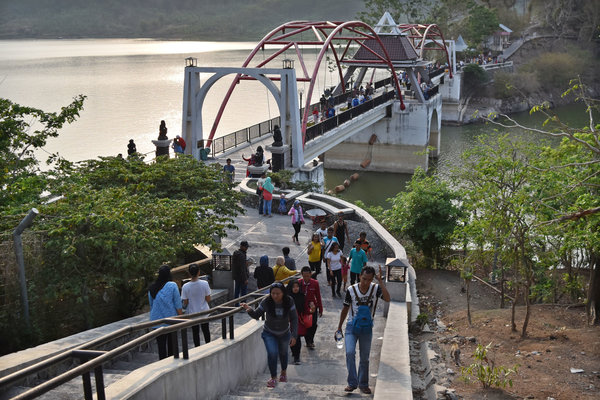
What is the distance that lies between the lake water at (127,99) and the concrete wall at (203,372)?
1227 inches

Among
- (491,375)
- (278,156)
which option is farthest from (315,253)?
(278,156)

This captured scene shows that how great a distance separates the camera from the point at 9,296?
948 centimetres

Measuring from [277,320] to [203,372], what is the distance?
110 centimetres

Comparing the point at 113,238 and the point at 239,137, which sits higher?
the point at 239,137

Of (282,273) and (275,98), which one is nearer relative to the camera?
(282,273)

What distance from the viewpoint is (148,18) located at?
164000 millimetres

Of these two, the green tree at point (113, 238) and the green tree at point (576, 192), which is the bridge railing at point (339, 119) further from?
the green tree at point (113, 238)

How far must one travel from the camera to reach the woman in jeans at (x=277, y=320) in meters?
7.94

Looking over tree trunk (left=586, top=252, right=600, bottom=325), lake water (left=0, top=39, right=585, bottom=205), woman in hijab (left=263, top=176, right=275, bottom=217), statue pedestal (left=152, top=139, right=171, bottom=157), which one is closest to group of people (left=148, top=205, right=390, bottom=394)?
tree trunk (left=586, top=252, right=600, bottom=325)

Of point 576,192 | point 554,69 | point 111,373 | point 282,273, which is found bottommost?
point 111,373

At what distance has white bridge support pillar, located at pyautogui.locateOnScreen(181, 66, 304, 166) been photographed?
2725 centimetres

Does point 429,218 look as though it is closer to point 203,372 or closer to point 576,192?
point 576,192

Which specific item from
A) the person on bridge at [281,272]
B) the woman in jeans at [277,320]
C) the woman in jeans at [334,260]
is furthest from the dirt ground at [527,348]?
the woman in jeans at [277,320]

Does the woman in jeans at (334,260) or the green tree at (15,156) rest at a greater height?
the green tree at (15,156)
